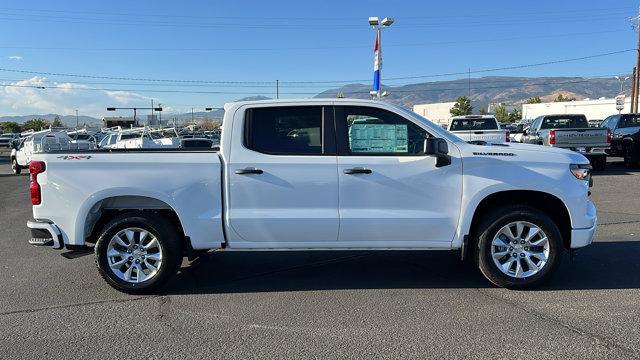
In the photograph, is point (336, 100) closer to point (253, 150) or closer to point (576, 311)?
point (253, 150)

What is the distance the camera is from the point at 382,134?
17.7 ft

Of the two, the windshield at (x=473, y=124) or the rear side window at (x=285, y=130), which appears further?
the windshield at (x=473, y=124)

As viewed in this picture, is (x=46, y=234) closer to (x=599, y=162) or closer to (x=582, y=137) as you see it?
(x=582, y=137)

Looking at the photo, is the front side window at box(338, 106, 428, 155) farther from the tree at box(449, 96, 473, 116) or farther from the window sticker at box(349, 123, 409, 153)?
the tree at box(449, 96, 473, 116)

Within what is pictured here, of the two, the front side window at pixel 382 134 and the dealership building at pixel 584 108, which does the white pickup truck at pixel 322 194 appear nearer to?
the front side window at pixel 382 134

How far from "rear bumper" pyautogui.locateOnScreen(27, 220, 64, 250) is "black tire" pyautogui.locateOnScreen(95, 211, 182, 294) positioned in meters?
0.40

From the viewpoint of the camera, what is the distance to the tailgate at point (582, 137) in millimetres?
15969

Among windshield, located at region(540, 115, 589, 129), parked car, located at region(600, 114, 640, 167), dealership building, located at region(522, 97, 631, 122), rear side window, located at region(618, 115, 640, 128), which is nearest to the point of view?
parked car, located at region(600, 114, 640, 167)

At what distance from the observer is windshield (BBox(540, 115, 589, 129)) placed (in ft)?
59.8

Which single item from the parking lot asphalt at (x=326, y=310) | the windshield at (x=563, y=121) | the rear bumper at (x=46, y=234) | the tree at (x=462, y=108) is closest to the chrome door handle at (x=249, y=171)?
the parking lot asphalt at (x=326, y=310)

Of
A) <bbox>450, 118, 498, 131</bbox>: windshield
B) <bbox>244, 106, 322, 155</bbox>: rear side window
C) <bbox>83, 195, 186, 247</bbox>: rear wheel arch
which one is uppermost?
<bbox>450, 118, 498, 131</bbox>: windshield

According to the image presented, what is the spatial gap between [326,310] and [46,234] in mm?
2919

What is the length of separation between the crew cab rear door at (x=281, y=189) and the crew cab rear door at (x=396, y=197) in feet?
0.51

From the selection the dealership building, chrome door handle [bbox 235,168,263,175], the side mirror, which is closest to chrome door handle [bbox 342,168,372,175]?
the side mirror
